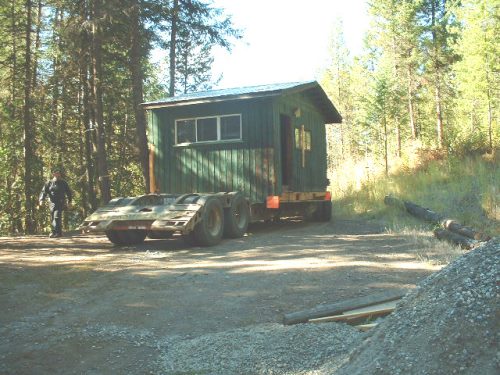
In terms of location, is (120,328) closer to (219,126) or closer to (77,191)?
(219,126)

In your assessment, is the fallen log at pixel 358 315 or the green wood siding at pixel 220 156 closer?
the fallen log at pixel 358 315

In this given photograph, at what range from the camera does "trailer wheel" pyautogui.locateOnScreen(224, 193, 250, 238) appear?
10438mm

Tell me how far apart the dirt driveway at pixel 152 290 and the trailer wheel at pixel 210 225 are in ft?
1.09

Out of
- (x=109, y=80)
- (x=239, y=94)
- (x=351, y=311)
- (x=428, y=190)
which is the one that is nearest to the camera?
(x=351, y=311)

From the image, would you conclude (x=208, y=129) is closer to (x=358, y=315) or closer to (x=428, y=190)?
(x=428, y=190)

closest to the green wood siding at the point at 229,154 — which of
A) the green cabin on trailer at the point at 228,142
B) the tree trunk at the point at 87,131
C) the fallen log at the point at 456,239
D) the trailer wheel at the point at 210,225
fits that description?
the green cabin on trailer at the point at 228,142

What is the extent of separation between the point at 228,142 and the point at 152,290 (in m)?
6.55

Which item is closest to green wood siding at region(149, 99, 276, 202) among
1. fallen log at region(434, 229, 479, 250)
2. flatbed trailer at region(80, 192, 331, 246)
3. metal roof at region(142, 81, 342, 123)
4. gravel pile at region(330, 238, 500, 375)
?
metal roof at region(142, 81, 342, 123)

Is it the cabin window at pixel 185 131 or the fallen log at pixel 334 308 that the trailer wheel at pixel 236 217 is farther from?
the fallen log at pixel 334 308

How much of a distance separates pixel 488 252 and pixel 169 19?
14722mm

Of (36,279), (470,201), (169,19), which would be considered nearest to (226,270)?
(36,279)

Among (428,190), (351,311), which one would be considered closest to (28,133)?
(428,190)

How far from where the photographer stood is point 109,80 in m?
19.5

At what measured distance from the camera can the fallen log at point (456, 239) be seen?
873 centimetres
